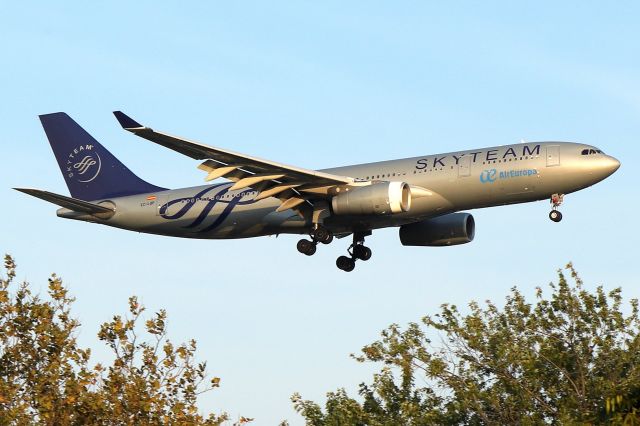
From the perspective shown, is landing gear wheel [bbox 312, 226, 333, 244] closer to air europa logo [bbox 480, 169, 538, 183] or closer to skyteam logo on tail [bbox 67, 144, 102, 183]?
air europa logo [bbox 480, 169, 538, 183]

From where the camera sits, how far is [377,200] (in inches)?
1555

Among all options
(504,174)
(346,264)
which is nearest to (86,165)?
(346,264)

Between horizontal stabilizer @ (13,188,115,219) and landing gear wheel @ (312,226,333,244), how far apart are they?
9.55 m

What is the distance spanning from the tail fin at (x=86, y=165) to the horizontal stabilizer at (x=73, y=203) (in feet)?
6.09

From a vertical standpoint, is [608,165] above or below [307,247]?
above

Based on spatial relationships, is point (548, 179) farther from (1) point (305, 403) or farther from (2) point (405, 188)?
(1) point (305, 403)

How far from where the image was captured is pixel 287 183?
41469 millimetres

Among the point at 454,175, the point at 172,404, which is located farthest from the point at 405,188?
the point at 172,404

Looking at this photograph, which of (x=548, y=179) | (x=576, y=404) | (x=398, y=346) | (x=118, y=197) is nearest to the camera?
(x=576, y=404)

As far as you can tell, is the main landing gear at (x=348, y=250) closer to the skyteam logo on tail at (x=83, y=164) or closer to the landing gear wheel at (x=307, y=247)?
the landing gear wheel at (x=307, y=247)

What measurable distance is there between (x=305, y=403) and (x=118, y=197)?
47.8 ft

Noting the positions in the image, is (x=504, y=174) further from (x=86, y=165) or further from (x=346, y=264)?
(x=86, y=165)

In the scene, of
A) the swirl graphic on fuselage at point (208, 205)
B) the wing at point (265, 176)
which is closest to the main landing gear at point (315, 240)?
the wing at point (265, 176)

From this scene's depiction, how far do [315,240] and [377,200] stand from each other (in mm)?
4559
